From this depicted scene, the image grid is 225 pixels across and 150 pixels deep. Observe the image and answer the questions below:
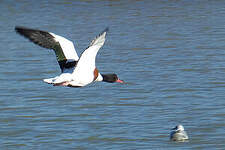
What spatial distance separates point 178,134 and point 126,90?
5230mm

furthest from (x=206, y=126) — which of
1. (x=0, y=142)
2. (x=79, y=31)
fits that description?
(x=79, y=31)

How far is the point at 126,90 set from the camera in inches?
803

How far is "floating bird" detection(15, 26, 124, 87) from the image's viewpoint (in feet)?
42.9

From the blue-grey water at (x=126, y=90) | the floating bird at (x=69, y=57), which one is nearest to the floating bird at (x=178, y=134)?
the blue-grey water at (x=126, y=90)

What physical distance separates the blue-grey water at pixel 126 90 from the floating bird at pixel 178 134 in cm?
15

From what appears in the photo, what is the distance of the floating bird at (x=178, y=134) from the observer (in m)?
15.4

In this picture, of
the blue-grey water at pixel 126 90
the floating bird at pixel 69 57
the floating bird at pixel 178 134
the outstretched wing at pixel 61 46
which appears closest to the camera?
the floating bird at pixel 69 57

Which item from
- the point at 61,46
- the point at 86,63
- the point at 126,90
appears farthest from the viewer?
the point at 126,90

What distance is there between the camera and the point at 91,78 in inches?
539

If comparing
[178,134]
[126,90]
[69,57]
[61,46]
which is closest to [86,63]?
[69,57]

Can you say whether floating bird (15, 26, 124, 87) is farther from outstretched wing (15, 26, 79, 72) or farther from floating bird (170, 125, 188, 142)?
floating bird (170, 125, 188, 142)

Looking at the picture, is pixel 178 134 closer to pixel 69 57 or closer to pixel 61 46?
pixel 69 57

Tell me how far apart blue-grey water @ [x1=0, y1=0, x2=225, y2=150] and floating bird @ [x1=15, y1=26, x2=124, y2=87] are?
263 cm

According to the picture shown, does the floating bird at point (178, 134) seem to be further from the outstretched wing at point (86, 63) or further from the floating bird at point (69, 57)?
the outstretched wing at point (86, 63)
